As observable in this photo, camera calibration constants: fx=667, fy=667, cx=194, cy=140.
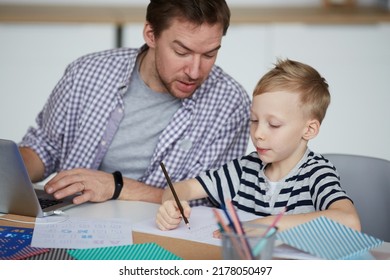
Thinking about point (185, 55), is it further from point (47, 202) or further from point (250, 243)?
point (250, 243)

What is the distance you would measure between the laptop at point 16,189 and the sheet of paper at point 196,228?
226mm

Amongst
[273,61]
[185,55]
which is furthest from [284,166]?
[273,61]

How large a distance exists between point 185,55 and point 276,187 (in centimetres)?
49

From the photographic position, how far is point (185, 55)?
1.84 m

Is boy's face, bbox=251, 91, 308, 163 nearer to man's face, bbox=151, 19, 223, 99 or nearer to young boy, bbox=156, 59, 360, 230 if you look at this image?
young boy, bbox=156, 59, 360, 230

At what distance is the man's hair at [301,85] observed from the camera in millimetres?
1500

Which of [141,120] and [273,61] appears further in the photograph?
[273,61]

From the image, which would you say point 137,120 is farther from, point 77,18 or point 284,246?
Result: point 77,18

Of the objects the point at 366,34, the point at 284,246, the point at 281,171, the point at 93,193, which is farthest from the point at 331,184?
the point at 366,34

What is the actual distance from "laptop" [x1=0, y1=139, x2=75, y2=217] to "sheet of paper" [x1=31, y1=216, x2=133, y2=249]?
4 centimetres

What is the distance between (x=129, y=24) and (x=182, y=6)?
6.00 feet

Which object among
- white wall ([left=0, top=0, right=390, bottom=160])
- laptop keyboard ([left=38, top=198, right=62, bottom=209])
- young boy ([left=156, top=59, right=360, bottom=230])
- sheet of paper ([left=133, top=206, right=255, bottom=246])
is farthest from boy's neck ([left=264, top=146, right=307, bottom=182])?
white wall ([left=0, top=0, right=390, bottom=160])

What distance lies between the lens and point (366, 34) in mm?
3514

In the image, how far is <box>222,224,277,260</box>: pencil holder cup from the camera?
917 millimetres
